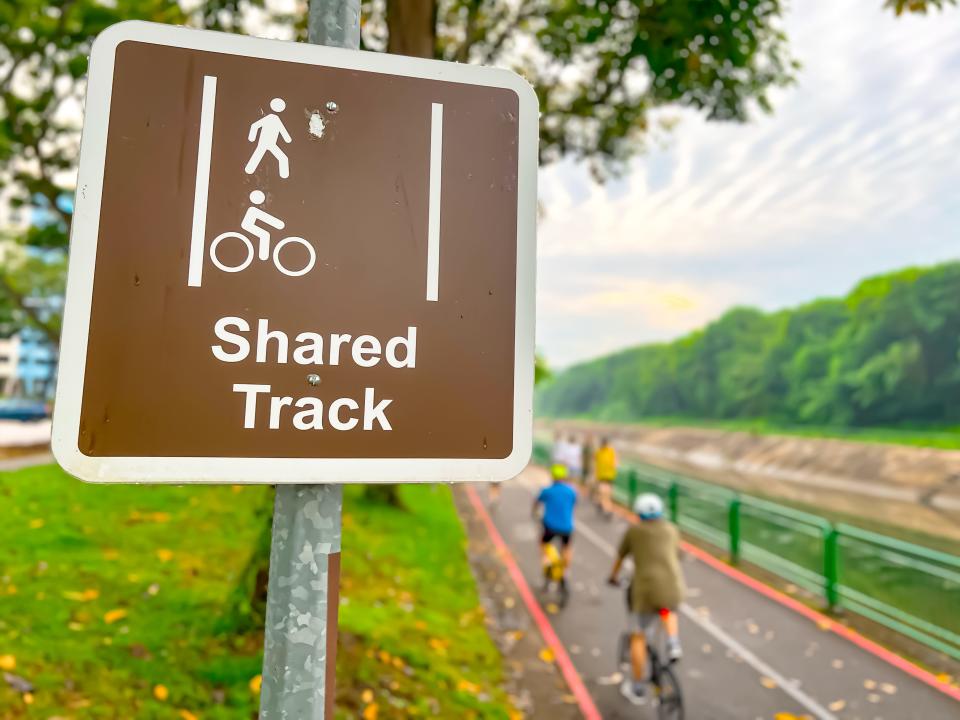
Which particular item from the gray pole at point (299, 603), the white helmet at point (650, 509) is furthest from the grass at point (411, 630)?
the gray pole at point (299, 603)

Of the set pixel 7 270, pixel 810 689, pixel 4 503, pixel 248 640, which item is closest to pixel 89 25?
pixel 4 503

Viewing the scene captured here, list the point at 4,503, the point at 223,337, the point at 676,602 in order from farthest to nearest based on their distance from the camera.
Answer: the point at 4,503 < the point at 676,602 < the point at 223,337

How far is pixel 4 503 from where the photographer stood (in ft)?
28.6

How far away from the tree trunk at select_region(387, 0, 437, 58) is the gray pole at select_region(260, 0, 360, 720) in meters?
7.44

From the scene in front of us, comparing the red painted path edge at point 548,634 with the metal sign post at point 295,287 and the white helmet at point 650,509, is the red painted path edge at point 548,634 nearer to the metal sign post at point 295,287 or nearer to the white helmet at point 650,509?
the white helmet at point 650,509

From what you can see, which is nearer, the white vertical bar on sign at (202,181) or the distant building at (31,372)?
the white vertical bar on sign at (202,181)

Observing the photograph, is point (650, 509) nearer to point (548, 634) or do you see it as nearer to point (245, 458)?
point (548, 634)

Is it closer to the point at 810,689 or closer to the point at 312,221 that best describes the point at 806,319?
the point at 810,689

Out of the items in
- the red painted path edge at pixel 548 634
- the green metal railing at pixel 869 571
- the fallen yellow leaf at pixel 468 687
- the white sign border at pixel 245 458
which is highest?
the white sign border at pixel 245 458

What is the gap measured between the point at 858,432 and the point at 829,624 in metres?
51.4

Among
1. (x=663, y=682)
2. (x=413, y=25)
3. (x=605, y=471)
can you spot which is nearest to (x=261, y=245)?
(x=663, y=682)

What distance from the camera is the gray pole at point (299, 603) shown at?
131 centimetres

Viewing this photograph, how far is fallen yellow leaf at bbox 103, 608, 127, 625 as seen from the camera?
5211 mm

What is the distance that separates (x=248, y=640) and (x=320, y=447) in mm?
4757
